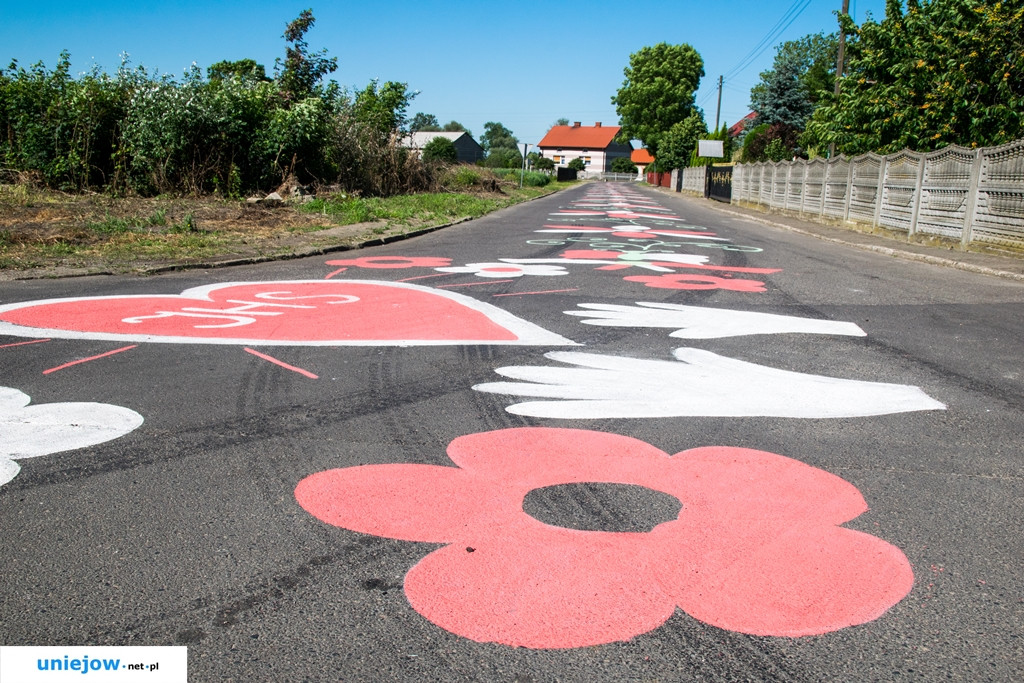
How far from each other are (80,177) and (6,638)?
17796mm

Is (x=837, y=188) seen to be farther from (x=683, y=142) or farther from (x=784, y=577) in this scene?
(x=683, y=142)

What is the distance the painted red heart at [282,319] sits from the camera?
5.50 meters

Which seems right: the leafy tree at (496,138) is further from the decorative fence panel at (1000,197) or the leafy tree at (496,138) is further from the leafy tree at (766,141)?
the decorative fence panel at (1000,197)

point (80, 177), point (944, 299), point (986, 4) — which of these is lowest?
point (944, 299)

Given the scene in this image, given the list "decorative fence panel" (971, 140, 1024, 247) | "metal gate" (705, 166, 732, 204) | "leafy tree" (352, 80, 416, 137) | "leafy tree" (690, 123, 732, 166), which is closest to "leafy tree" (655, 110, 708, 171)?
"leafy tree" (690, 123, 732, 166)

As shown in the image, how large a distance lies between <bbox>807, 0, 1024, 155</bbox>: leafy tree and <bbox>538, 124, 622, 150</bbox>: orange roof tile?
4984 inches

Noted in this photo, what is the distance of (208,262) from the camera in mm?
9273

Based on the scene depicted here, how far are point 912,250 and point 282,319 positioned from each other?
11104 mm

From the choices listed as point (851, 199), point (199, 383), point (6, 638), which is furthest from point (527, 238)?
point (6, 638)

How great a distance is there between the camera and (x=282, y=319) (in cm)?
617

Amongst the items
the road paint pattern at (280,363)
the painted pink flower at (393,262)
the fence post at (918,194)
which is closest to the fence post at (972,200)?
the fence post at (918,194)

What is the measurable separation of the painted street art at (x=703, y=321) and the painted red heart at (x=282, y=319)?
2.71 ft

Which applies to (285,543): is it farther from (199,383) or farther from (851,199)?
(851,199)

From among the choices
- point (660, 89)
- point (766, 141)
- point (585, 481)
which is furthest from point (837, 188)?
point (660, 89)
